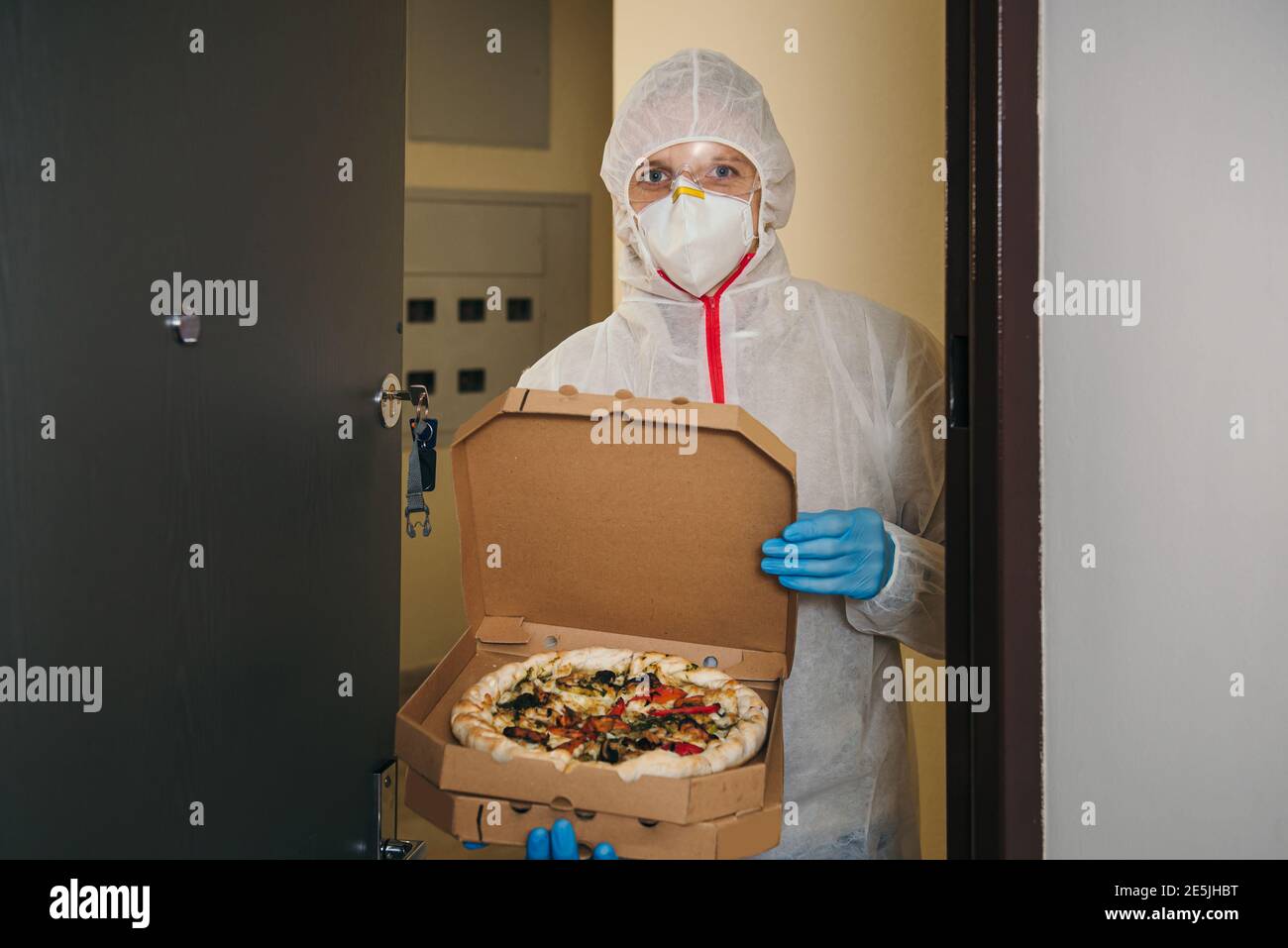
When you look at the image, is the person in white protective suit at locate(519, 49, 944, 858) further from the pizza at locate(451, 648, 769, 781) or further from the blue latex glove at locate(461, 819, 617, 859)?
the blue latex glove at locate(461, 819, 617, 859)

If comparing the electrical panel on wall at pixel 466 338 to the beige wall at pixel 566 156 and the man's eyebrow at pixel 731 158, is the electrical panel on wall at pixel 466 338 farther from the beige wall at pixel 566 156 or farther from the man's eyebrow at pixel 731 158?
the man's eyebrow at pixel 731 158

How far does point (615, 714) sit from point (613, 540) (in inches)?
8.5

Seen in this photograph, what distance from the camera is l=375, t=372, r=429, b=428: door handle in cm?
129

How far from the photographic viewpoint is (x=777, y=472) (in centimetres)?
118

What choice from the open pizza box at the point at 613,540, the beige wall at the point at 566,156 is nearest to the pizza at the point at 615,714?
the open pizza box at the point at 613,540

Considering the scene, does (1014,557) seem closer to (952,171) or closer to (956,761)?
(956,761)

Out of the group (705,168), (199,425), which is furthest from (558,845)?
(705,168)

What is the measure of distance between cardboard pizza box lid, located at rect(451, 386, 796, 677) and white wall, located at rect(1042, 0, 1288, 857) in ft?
1.17

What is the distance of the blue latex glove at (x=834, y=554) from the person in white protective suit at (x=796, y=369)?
4.8 inches

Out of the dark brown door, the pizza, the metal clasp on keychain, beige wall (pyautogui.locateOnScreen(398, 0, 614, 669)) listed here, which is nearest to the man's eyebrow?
the dark brown door

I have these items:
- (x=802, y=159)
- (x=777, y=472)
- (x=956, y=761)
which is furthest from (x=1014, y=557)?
(x=802, y=159)

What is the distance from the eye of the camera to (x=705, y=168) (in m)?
1.56

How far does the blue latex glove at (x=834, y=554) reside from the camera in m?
1.23

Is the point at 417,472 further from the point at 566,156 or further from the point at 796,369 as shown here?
the point at 566,156
